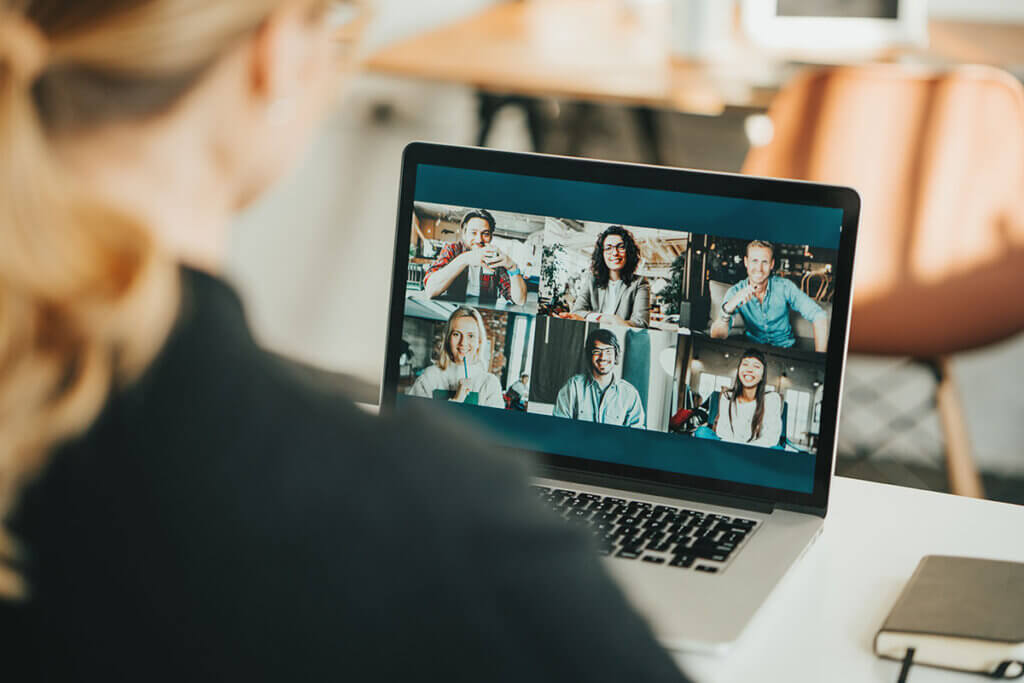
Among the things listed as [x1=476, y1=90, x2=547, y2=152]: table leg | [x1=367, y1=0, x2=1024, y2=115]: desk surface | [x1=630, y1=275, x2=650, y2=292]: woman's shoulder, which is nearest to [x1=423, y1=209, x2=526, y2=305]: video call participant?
[x1=630, y1=275, x2=650, y2=292]: woman's shoulder

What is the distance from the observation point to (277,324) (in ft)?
9.06

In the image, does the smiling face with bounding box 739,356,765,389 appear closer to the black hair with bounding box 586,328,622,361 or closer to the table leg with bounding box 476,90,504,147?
the black hair with bounding box 586,328,622,361

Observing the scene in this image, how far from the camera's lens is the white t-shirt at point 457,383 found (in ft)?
3.20

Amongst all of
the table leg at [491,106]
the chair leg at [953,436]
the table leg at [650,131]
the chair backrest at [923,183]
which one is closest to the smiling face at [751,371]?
A: the chair backrest at [923,183]

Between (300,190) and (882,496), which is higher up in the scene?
(300,190)

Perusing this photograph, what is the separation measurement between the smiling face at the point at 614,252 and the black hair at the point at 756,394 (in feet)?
0.46

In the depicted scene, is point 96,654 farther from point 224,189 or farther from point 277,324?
point 277,324

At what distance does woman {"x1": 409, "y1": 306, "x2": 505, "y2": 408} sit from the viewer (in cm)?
98

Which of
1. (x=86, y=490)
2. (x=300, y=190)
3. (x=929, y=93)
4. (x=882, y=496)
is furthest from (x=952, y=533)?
(x=300, y=190)

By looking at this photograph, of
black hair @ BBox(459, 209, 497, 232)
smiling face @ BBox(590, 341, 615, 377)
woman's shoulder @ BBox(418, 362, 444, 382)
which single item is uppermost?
black hair @ BBox(459, 209, 497, 232)

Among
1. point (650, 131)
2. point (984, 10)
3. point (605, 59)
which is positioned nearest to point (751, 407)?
point (605, 59)

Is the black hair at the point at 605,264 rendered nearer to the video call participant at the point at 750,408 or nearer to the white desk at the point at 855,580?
the video call participant at the point at 750,408

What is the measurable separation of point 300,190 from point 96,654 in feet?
9.08

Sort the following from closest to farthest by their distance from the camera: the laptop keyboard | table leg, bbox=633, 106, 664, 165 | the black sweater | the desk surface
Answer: the black sweater → the laptop keyboard → the desk surface → table leg, bbox=633, 106, 664, 165
